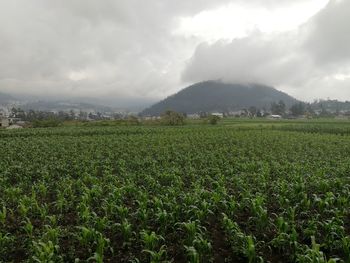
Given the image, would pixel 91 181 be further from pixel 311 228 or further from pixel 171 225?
pixel 311 228

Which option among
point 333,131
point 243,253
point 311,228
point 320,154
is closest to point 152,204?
point 243,253

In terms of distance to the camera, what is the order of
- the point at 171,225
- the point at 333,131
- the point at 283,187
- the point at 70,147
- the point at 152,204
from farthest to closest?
the point at 333,131
the point at 70,147
the point at 283,187
the point at 152,204
the point at 171,225

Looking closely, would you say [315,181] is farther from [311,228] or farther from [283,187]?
[311,228]

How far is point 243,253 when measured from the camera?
654cm

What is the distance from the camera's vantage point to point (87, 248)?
7.19 meters

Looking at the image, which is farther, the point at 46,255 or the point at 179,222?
→ the point at 179,222

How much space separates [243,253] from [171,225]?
7.24 ft

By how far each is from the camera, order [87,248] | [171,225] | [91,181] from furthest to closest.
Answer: [91,181] < [171,225] < [87,248]

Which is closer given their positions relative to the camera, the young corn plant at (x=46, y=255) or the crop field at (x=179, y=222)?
the young corn plant at (x=46, y=255)

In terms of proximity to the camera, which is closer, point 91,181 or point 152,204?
point 152,204

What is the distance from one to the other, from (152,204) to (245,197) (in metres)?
2.86

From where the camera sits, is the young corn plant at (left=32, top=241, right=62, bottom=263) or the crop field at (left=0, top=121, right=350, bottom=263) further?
the crop field at (left=0, top=121, right=350, bottom=263)

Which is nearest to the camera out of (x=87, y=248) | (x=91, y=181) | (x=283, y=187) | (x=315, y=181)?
(x=87, y=248)

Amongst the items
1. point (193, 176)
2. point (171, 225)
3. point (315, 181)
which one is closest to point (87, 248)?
point (171, 225)
